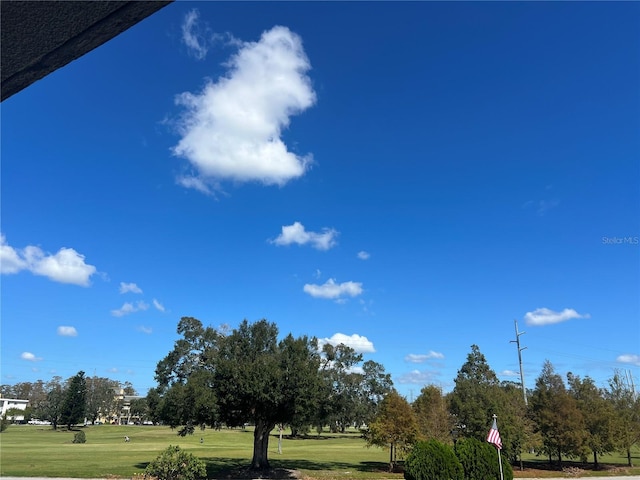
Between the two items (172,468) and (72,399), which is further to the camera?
(72,399)

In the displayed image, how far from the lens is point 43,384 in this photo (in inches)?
6152

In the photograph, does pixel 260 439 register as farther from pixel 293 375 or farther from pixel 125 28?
pixel 125 28

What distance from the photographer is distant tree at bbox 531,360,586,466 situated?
1428 inches

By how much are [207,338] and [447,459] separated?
21.6m

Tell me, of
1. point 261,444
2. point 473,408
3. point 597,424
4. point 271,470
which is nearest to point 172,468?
point 261,444

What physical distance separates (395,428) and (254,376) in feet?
44.1

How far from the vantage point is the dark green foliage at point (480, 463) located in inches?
752

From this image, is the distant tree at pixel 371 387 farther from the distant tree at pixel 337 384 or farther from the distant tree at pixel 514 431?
the distant tree at pixel 514 431

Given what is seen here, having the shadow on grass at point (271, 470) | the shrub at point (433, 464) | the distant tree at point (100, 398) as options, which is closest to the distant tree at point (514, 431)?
the shadow on grass at point (271, 470)

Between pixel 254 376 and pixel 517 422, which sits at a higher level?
pixel 254 376

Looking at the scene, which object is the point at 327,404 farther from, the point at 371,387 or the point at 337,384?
the point at 371,387

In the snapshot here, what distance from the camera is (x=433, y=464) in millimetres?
18516

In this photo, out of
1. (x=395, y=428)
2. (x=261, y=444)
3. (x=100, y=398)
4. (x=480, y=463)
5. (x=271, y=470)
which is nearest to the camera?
(x=480, y=463)

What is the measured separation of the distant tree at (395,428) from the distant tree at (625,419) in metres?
18.2
